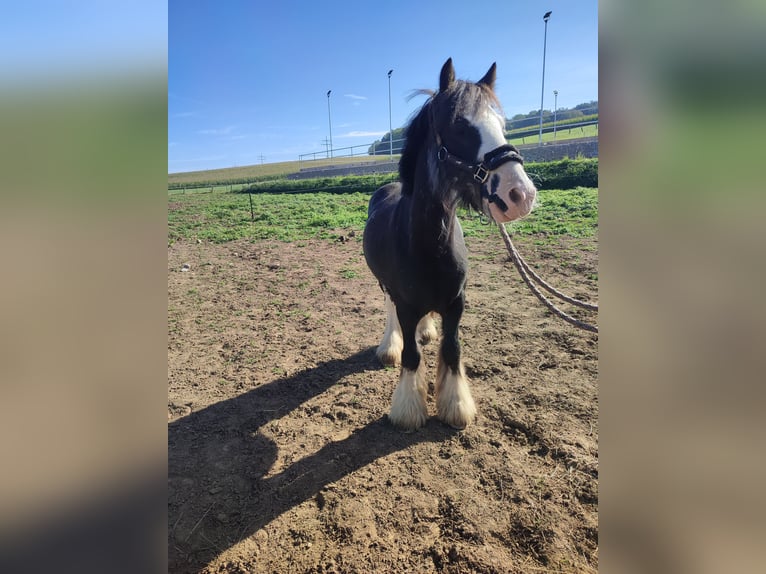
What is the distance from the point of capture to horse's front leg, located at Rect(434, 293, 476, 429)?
10.7ft

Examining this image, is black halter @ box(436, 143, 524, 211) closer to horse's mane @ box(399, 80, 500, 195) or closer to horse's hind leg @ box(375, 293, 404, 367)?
horse's mane @ box(399, 80, 500, 195)

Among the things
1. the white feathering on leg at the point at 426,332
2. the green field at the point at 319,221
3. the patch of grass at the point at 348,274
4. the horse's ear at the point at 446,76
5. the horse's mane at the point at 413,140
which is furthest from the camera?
the green field at the point at 319,221

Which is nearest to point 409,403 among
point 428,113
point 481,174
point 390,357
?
point 390,357

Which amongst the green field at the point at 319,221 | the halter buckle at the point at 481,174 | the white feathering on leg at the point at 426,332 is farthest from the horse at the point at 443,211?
the green field at the point at 319,221

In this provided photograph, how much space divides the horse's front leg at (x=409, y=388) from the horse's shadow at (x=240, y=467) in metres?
0.10

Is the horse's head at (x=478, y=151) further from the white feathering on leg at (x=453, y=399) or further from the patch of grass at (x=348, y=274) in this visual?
the patch of grass at (x=348, y=274)

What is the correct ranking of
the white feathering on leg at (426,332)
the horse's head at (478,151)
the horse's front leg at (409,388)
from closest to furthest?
1. the horse's head at (478,151)
2. the horse's front leg at (409,388)
3. the white feathering on leg at (426,332)

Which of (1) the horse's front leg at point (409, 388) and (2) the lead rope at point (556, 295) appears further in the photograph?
(1) the horse's front leg at point (409, 388)

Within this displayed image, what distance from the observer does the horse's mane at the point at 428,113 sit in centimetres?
244

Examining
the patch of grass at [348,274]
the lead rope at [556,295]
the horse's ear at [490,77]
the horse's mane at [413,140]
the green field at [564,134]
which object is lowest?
the patch of grass at [348,274]

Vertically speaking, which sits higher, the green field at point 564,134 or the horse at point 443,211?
the green field at point 564,134
